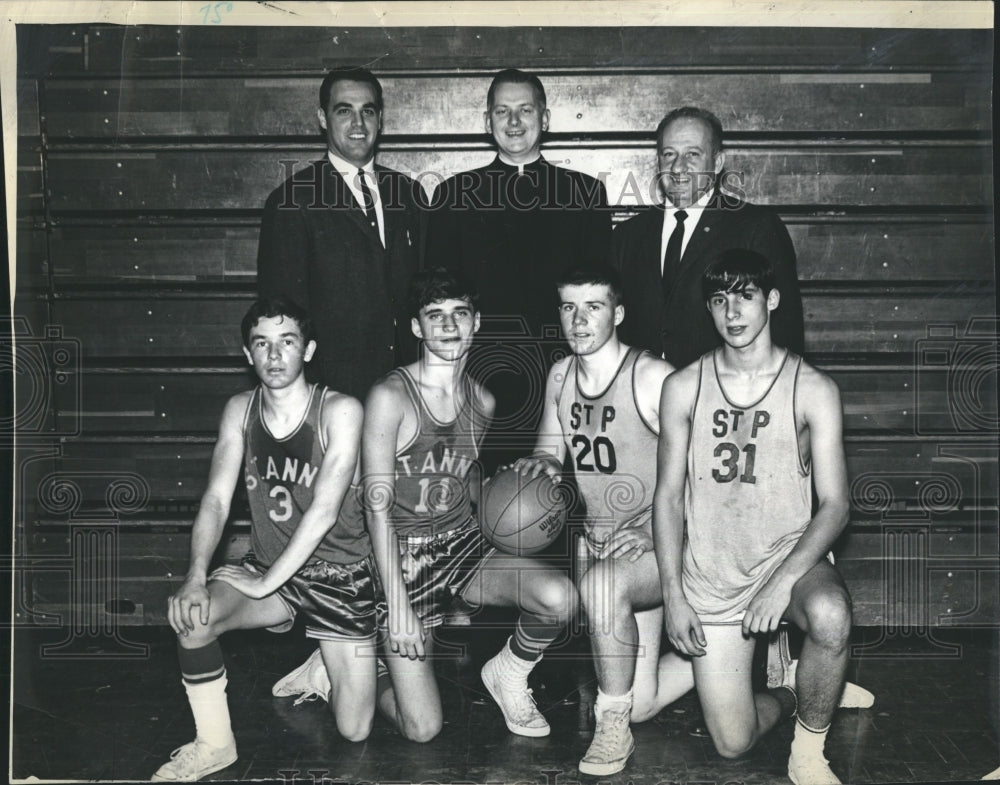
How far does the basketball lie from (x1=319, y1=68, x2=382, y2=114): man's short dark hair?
174 cm

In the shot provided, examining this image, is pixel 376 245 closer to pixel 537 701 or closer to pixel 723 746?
pixel 537 701

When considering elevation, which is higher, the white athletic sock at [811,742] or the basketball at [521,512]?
the basketball at [521,512]

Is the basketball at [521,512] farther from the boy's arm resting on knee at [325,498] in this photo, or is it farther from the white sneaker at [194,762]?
the white sneaker at [194,762]

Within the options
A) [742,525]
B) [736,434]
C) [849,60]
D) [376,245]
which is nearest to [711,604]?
[742,525]

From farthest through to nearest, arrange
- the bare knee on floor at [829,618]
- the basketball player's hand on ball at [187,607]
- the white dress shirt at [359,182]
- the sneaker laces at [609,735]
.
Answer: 1. the white dress shirt at [359,182]
2. the basketball player's hand on ball at [187,607]
3. the sneaker laces at [609,735]
4. the bare knee on floor at [829,618]

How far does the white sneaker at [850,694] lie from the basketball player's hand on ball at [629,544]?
2.69ft

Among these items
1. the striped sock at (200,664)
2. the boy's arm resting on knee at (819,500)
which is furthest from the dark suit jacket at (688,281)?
the striped sock at (200,664)

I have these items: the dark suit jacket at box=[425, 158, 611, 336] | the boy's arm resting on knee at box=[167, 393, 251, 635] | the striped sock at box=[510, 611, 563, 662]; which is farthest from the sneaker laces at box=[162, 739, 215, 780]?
the dark suit jacket at box=[425, 158, 611, 336]

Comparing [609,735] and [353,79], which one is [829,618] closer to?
[609,735]

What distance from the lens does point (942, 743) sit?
4301mm

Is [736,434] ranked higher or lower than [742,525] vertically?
higher

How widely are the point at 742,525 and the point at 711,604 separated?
0.36m

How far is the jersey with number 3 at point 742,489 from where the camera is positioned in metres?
4.13

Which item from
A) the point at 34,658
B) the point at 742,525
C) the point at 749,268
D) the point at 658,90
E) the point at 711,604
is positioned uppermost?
the point at 658,90
